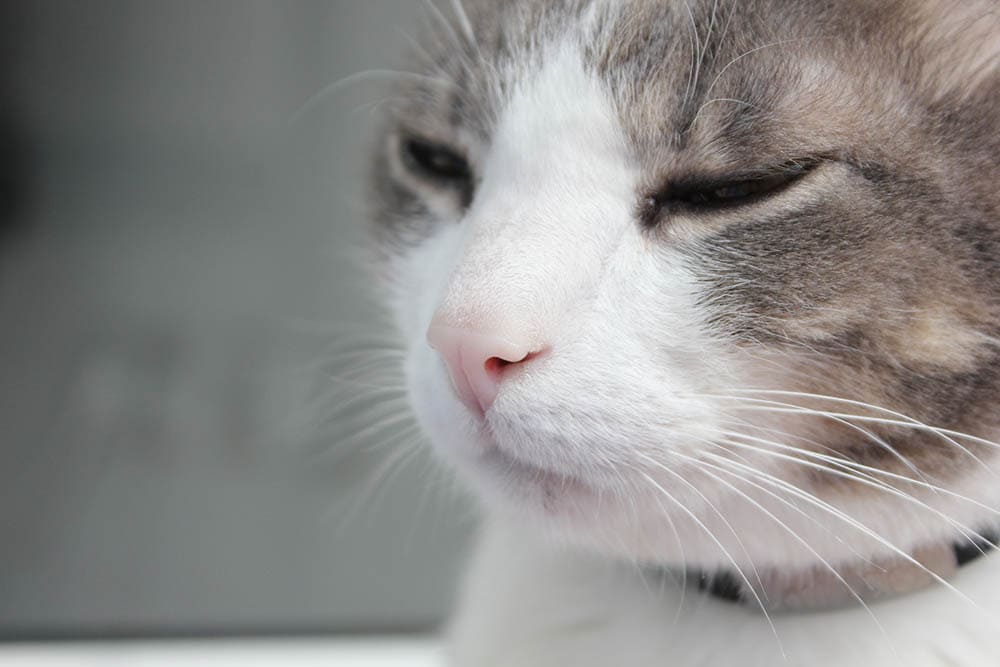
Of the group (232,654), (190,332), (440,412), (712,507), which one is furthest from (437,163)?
(232,654)

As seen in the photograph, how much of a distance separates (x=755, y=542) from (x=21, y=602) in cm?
105

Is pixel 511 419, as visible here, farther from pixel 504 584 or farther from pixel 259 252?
pixel 259 252

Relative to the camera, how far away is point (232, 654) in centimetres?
130

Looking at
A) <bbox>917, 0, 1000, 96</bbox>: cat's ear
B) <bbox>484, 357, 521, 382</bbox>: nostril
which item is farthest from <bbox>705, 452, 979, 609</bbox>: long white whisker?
<bbox>917, 0, 1000, 96</bbox>: cat's ear

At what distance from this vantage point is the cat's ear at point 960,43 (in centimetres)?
60

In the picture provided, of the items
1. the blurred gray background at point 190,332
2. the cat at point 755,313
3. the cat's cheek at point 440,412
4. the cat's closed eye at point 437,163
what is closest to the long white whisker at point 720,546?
the cat at point 755,313

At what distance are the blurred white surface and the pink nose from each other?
777 millimetres

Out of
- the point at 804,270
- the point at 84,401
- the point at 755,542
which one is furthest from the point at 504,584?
the point at 84,401

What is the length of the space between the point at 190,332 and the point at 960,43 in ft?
3.39

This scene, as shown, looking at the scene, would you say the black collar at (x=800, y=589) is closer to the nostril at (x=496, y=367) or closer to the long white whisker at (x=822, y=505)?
the long white whisker at (x=822, y=505)

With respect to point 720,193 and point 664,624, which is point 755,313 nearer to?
point 720,193

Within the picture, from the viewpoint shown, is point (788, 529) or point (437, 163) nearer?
point (788, 529)

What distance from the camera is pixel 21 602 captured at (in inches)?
51.8

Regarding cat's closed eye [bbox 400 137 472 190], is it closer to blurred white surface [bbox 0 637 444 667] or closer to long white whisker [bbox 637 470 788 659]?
long white whisker [bbox 637 470 788 659]
